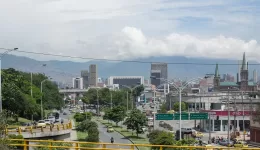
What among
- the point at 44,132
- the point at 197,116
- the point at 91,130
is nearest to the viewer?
the point at 44,132

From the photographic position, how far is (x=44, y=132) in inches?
1742

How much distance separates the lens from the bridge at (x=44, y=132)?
41.7 meters

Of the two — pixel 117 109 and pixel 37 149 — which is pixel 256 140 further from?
→ pixel 37 149

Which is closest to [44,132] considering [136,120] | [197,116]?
[136,120]

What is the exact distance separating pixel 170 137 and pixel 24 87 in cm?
3425

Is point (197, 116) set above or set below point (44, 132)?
below

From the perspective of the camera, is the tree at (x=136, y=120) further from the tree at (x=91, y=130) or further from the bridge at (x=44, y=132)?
the bridge at (x=44, y=132)

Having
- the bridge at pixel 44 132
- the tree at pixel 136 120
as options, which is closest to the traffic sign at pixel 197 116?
the tree at pixel 136 120

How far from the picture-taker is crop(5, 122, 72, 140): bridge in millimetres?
41719

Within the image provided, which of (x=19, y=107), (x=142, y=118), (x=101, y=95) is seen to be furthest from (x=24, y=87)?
(x=101, y=95)

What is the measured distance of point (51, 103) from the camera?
4043 inches

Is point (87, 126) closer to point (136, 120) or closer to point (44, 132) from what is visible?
point (136, 120)

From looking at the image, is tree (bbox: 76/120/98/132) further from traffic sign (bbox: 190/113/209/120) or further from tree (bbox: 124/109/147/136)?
traffic sign (bbox: 190/113/209/120)

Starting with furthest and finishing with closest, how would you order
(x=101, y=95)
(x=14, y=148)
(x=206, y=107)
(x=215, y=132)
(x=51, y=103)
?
1. (x=101, y=95)
2. (x=206, y=107)
3. (x=51, y=103)
4. (x=215, y=132)
5. (x=14, y=148)
